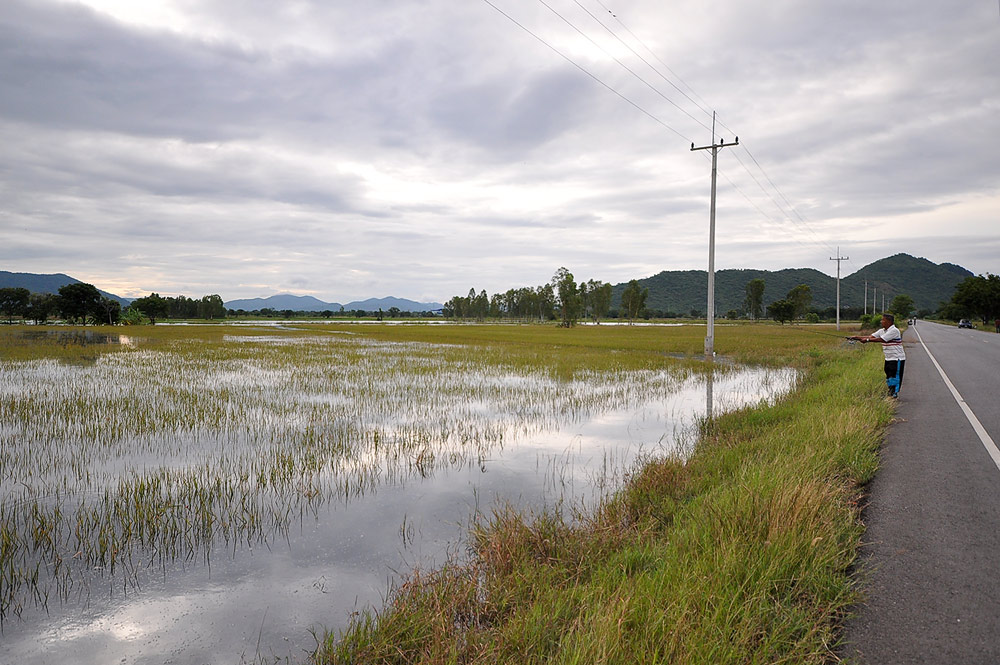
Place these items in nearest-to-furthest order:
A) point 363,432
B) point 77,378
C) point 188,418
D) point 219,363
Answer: point 363,432 → point 188,418 → point 77,378 → point 219,363

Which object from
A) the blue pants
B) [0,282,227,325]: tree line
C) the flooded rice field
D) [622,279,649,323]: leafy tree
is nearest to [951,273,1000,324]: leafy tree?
[622,279,649,323]: leafy tree

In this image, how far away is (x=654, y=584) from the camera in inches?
154

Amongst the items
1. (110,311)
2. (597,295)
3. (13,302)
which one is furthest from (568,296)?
(13,302)

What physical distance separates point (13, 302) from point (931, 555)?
156 meters

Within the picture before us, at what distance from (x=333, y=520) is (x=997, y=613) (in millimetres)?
6158

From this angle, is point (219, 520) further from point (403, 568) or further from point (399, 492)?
point (403, 568)

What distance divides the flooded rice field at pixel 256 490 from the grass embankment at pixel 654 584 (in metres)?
0.68

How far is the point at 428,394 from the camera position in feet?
51.9

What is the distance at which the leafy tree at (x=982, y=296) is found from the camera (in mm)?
70125

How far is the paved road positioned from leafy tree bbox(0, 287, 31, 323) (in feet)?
499

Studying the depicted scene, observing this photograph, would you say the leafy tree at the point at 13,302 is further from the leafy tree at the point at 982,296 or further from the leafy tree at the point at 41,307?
the leafy tree at the point at 982,296

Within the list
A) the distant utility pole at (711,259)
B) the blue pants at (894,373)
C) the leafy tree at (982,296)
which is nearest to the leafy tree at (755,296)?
the leafy tree at (982,296)

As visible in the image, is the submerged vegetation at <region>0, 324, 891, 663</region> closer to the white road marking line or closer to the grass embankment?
the grass embankment

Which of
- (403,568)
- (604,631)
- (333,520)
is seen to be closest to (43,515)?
(333,520)
